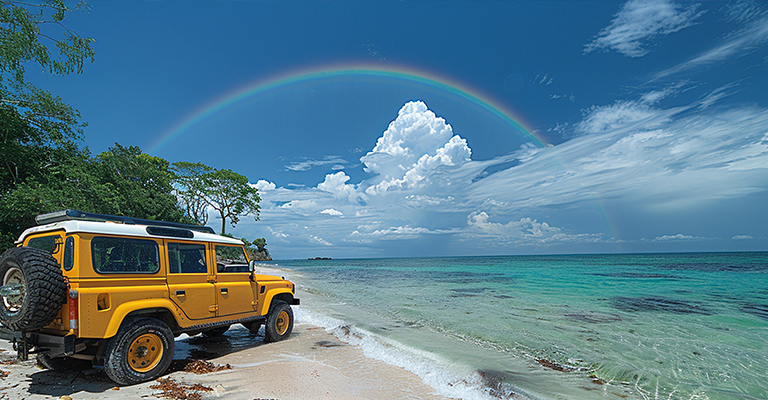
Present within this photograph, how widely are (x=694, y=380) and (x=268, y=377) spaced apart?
8135 millimetres

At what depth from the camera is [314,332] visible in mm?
10812

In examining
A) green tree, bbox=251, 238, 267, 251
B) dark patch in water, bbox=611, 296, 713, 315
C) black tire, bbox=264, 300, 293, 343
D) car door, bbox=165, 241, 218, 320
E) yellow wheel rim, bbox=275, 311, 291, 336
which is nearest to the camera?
car door, bbox=165, 241, 218, 320

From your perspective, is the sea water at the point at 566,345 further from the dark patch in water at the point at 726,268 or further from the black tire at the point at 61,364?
the dark patch in water at the point at 726,268

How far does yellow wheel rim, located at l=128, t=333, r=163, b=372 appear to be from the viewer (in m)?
5.99

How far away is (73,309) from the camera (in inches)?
209

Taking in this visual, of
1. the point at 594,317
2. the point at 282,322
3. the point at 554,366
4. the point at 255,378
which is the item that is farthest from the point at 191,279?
the point at 594,317

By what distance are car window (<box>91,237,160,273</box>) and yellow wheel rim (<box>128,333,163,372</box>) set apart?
1130 millimetres

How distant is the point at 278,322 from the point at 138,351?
3796 mm

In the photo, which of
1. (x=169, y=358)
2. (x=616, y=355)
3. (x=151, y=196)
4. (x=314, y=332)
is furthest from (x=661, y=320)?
(x=151, y=196)

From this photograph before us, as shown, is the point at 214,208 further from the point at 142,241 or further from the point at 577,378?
the point at 577,378

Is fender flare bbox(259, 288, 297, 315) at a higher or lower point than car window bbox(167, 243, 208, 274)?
lower

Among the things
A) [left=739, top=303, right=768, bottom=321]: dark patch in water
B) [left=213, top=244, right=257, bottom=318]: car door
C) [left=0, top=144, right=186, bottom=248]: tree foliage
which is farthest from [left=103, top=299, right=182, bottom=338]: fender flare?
[left=739, top=303, right=768, bottom=321]: dark patch in water

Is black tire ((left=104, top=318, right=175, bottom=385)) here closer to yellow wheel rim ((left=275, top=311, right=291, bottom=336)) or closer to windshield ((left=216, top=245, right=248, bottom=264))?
windshield ((left=216, top=245, right=248, bottom=264))

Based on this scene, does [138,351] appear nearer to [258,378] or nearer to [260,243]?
[258,378]
